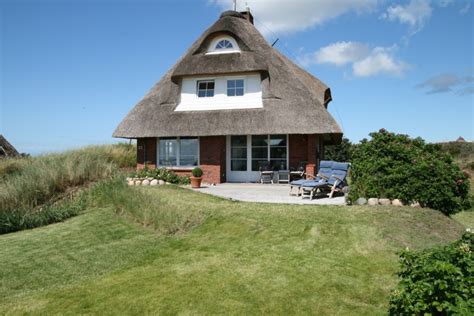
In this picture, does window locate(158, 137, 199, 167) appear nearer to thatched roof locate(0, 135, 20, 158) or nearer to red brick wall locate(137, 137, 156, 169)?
red brick wall locate(137, 137, 156, 169)

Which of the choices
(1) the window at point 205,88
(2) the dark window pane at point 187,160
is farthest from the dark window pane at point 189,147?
(1) the window at point 205,88

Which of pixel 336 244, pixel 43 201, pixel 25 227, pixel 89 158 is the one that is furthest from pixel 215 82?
pixel 336 244

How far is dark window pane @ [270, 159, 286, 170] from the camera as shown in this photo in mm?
17812

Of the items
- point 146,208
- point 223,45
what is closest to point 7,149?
point 223,45

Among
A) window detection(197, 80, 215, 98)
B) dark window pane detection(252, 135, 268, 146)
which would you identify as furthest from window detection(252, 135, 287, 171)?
window detection(197, 80, 215, 98)

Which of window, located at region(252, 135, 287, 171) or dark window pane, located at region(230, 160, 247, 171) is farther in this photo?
dark window pane, located at region(230, 160, 247, 171)

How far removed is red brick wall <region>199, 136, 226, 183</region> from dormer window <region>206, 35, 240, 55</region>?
436 cm

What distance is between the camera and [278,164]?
17.8m

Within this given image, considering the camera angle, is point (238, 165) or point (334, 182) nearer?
point (334, 182)

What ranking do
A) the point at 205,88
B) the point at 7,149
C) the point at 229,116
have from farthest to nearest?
the point at 7,149, the point at 205,88, the point at 229,116

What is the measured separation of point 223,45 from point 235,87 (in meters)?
2.37

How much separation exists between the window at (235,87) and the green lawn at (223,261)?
9.43m

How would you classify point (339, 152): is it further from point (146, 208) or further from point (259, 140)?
point (146, 208)

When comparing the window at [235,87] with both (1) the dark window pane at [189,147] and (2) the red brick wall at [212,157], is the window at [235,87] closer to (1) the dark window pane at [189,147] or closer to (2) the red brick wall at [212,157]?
(2) the red brick wall at [212,157]
